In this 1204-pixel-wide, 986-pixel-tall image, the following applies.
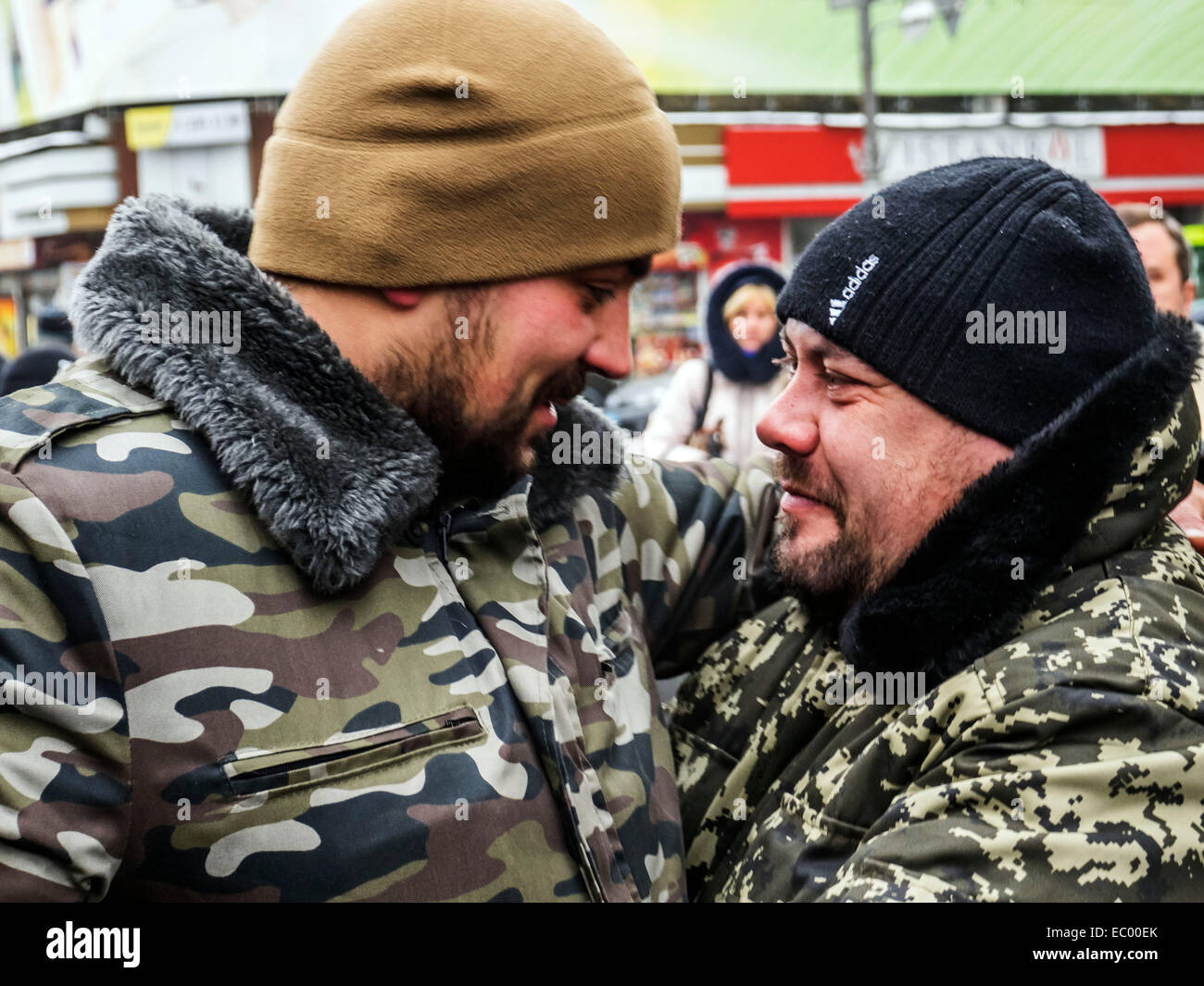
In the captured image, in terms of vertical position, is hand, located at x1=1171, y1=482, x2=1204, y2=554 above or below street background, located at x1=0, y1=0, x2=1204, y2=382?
below

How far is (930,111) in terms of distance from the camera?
17.3m

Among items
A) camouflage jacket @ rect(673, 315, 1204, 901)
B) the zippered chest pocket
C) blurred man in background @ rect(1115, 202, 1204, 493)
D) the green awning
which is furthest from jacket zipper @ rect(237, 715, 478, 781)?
the green awning

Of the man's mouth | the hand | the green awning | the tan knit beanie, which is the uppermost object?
the green awning

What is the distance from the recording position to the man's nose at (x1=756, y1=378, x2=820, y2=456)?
1866 mm

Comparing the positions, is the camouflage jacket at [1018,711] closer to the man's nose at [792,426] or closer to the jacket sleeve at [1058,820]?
the jacket sleeve at [1058,820]

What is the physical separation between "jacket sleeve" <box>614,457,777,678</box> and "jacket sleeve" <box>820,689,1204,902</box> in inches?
30.2

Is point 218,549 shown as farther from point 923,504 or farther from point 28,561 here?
point 923,504

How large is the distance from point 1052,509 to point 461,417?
87 cm

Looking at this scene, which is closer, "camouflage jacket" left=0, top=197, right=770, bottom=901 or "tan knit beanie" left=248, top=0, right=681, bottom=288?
"camouflage jacket" left=0, top=197, right=770, bottom=901

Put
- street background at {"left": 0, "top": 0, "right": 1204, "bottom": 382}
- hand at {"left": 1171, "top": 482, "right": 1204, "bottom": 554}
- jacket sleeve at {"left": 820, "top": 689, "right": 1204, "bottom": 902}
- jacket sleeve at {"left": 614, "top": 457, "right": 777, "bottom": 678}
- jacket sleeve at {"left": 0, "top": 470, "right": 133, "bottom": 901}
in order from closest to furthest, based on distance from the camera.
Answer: jacket sleeve at {"left": 0, "top": 470, "right": 133, "bottom": 901}
jacket sleeve at {"left": 820, "top": 689, "right": 1204, "bottom": 902}
hand at {"left": 1171, "top": 482, "right": 1204, "bottom": 554}
jacket sleeve at {"left": 614, "top": 457, "right": 777, "bottom": 678}
street background at {"left": 0, "top": 0, "right": 1204, "bottom": 382}

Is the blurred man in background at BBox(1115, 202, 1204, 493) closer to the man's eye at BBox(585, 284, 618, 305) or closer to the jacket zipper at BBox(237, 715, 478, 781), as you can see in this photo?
the man's eye at BBox(585, 284, 618, 305)

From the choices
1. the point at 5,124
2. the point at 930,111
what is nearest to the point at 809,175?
the point at 930,111

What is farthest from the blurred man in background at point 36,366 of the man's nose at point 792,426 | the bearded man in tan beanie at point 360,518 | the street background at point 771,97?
the street background at point 771,97
